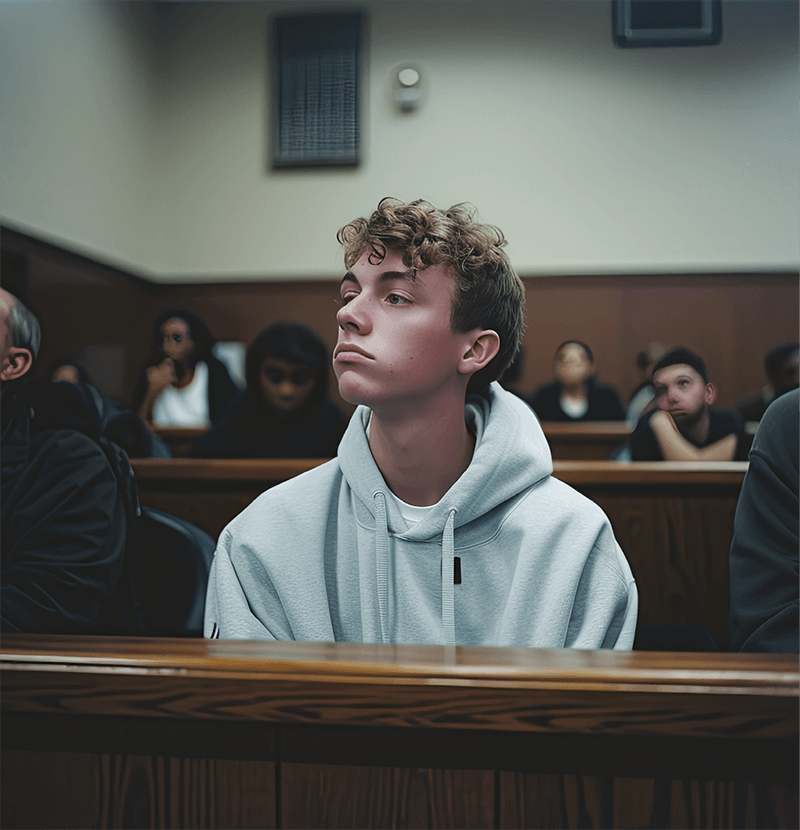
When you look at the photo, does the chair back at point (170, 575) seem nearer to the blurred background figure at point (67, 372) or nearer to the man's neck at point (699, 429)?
the blurred background figure at point (67, 372)

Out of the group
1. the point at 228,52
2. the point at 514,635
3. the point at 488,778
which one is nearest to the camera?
the point at 488,778

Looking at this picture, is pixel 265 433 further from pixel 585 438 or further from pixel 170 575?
pixel 585 438

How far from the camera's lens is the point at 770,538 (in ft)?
2.46

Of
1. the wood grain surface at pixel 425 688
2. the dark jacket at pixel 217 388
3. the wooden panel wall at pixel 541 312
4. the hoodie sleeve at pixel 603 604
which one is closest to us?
the wood grain surface at pixel 425 688

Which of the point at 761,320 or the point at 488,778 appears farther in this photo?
the point at 761,320

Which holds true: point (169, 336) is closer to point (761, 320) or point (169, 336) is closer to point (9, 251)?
point (9, 251)

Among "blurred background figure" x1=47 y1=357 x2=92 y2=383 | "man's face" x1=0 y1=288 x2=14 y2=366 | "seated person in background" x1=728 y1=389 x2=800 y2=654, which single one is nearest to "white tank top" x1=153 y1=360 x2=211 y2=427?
"blurred background figure" x1=47 y1=357 x2=92 y2=383

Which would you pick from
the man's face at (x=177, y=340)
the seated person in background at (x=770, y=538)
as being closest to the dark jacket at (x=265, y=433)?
the man's face at (x=177, y=340)

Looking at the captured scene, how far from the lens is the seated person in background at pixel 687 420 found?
857 mm

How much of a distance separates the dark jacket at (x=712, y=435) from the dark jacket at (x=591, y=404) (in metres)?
0.04

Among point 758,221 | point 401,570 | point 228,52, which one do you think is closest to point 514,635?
point 401,570

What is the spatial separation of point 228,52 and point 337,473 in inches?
22.3

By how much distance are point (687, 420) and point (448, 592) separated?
0.43 meters

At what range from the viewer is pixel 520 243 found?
80 centimetres
